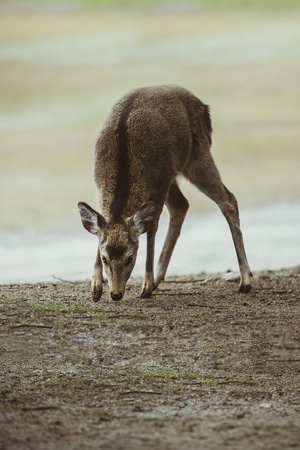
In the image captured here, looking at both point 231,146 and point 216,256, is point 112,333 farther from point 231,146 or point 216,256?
point 231,146

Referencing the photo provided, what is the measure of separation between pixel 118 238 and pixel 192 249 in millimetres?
7825

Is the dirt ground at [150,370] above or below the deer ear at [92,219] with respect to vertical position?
below

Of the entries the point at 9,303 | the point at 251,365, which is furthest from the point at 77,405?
the point at 9,303

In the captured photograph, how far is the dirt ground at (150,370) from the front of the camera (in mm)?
5852

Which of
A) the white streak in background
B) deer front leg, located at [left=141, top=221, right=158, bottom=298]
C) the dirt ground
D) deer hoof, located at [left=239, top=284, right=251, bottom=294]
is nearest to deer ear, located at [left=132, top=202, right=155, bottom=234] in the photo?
deer front leg, located at [left=141, top=221, right=158, bottom=298]

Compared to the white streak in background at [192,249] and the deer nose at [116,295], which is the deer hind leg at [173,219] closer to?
the deer nose at [116,295]

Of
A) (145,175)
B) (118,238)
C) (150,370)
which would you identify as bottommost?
(150,370)

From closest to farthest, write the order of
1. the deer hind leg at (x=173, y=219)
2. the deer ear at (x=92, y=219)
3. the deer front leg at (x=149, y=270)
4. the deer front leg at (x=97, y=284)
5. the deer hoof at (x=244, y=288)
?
the deer ear at (x=92, y=219), the deer front leg at (x=97, y=284), the deer front leg at (x=149, y=270), the deer hoof at (x=244, y=288), the deer hind leg at (x=173, y=219)

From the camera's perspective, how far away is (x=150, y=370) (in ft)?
23.6

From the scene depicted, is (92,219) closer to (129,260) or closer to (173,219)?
(129,260)

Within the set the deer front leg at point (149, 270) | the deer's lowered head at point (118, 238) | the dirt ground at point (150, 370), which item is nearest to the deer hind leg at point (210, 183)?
the dirt ground at point (150, 370)

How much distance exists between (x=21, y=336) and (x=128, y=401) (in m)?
1.31

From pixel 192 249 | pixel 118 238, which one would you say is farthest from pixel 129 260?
pixel 192 249

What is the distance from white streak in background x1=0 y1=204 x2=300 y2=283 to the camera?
47.6 ft
